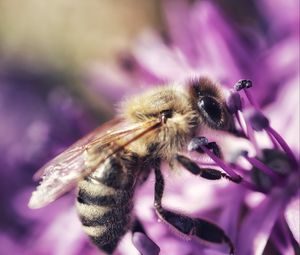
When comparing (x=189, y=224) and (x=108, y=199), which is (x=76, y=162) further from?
(x=189, y=224)

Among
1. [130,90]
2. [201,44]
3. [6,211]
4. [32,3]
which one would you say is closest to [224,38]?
[201,44]

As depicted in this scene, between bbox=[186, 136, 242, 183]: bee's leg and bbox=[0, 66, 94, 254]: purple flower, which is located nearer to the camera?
bbox=[186, 136, 242, 183]: bee's leg

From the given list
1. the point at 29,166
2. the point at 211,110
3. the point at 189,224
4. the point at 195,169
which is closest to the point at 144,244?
the point at 189,224

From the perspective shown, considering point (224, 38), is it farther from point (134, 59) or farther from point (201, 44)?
point (134, 59)

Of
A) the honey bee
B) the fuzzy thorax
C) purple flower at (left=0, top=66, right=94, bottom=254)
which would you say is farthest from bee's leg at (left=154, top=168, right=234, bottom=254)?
purple flower at (left=0, top=66, right=94, bottom=254)

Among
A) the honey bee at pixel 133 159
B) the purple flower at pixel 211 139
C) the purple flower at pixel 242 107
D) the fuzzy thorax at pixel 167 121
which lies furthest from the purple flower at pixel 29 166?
the fuzzy thorax at pixel 167 121

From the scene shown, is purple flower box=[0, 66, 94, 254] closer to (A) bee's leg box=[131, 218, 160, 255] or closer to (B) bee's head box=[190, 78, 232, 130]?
(A) bee's leg box=[131, 218, 160, 255]

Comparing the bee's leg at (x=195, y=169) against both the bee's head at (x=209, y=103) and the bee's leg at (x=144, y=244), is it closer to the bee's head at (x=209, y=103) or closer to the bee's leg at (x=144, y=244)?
the bee's head at (x=209, y=103)

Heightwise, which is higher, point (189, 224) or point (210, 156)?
point (210, 156)

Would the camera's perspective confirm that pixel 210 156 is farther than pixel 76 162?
Yes
